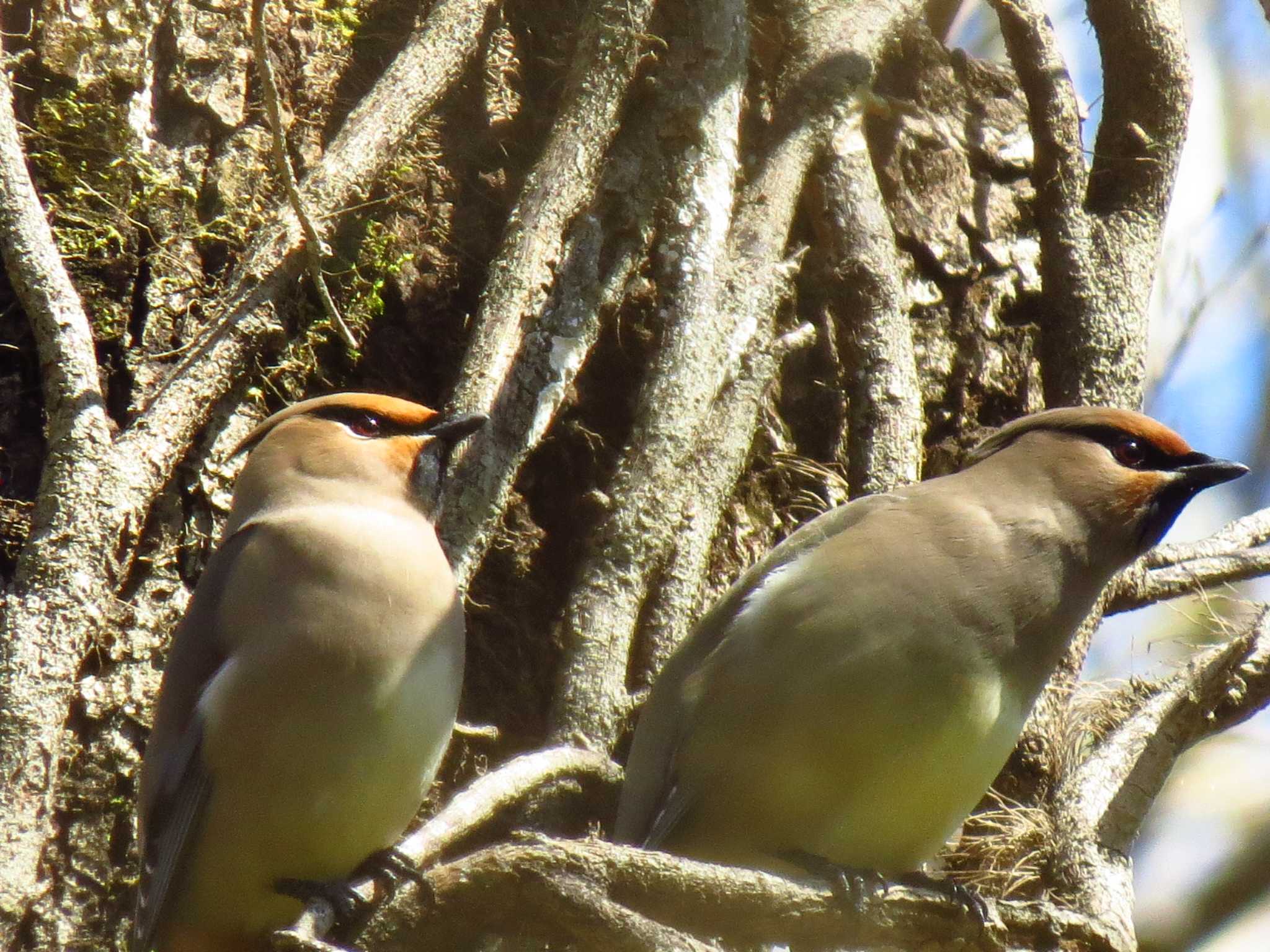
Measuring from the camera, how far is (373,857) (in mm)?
3250

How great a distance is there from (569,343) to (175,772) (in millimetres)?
1396

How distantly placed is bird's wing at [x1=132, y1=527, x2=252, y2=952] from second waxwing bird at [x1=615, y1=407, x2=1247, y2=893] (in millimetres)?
876

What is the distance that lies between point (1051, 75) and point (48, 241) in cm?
290

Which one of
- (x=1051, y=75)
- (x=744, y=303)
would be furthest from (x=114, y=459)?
(x=1051, y=75)

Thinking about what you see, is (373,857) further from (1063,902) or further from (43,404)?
(1063,902)

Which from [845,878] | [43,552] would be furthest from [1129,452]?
[43,552]

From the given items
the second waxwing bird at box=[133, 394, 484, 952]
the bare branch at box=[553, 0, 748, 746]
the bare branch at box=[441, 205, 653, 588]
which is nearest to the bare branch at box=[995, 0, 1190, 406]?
the bare branch at box=[553, 0, 748, 746]

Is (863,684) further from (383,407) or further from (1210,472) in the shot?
(383,407)

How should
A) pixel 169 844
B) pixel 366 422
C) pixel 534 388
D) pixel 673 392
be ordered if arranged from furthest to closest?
1. pixel 673 392
2. pixel 534 388
3. pixel 366 422
4. pixel 169 844

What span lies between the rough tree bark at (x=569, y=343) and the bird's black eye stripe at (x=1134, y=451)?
1.62 ft

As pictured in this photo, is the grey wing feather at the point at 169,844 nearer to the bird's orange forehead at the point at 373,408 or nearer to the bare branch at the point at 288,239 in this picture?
the bare branch at the point at 288,239

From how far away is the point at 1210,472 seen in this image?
12.3 feet

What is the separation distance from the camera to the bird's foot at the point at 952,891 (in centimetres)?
310

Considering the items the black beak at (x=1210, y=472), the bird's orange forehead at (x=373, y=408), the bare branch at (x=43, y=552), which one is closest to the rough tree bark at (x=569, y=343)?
the bare branch at (x=43, y=552)
